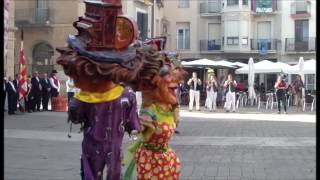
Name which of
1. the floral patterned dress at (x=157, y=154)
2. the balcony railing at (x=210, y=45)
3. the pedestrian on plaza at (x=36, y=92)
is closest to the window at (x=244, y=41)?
the balcony railing at (x=210, y=45)

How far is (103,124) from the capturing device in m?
4.80

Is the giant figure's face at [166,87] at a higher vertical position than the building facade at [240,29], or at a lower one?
lower

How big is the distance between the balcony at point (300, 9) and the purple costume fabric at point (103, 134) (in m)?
41.4

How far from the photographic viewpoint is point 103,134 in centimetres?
480

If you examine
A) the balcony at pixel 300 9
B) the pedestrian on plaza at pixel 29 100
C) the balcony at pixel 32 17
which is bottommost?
the pedestrian on plaza at pixel 29 100

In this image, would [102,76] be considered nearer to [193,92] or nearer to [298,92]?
[193,92]

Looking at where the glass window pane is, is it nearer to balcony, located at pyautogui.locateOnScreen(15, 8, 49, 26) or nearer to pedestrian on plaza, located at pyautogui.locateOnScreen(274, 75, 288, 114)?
balcony, located at pyautogui.locateOnScreen(15, 8, 49, 26)

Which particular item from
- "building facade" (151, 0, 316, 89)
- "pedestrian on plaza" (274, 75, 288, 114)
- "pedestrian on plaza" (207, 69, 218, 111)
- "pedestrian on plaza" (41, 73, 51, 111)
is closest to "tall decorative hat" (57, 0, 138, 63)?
"pedestrian on plaza" (41, 73, 51, 111)

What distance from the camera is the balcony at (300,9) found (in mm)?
45219

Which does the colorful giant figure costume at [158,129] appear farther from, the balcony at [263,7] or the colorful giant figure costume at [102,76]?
the balcony at [263,7]

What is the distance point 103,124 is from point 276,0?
44.2 m

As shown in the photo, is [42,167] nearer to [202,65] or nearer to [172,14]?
[202,65]

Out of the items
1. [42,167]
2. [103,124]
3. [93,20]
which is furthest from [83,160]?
[42,167]

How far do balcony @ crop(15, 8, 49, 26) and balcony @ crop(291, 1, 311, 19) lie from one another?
19.4 m
